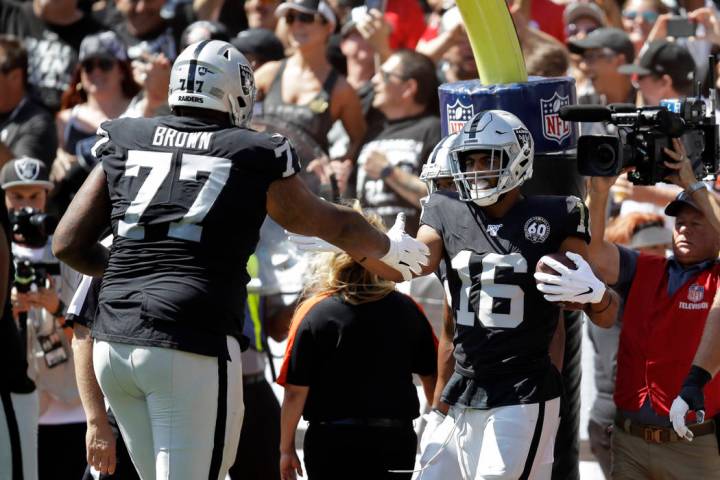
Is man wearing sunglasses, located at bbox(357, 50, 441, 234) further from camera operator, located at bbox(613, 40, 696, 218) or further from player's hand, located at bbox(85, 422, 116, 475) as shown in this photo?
player's hand, located at bbox(85, 422, 116, 475)

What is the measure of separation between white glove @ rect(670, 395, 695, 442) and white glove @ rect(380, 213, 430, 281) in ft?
3.99

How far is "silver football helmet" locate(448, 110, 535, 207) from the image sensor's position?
5020mm

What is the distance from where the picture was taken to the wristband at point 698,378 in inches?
209

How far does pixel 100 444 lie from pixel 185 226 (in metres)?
1.02

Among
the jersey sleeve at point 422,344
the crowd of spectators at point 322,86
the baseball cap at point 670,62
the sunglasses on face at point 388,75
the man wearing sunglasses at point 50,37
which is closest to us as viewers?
the jersey sleeve at point 422,344

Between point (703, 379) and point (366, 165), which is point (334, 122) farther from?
point (703, 379)

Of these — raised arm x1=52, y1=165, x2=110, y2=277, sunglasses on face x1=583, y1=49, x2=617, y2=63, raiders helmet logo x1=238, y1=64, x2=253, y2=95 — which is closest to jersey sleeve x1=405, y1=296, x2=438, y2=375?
raiders helmet logo x1=238, y1=64, x2=253, y2=95

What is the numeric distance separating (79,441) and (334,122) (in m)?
3.04

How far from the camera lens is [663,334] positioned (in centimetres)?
570

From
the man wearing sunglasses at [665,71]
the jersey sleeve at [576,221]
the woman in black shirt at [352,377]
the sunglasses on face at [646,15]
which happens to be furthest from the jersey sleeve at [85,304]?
the sunglasses on face at [646,15]

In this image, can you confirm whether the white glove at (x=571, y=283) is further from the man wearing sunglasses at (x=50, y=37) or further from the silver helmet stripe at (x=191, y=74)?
the man wearing sunglasses at (x=50, y=37)

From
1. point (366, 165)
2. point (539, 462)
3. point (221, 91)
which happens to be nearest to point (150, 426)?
point (221, 91)

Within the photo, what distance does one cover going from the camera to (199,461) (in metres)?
4.43

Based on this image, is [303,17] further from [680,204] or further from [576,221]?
[576,221]
